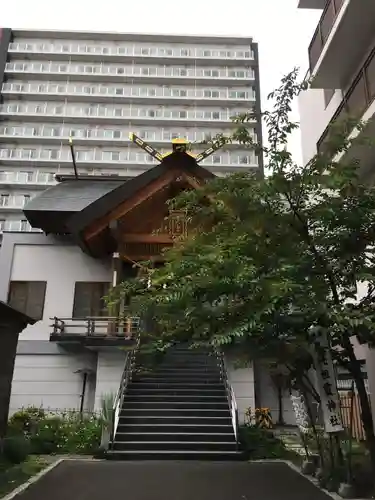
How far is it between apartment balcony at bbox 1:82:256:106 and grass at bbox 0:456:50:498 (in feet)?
149

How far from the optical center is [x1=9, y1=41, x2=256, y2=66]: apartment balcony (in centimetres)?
5119

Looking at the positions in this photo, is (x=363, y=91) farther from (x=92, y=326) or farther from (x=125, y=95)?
(x=125, y=95)

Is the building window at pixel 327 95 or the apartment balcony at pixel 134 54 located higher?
the apartment balcony at pixel 134 54

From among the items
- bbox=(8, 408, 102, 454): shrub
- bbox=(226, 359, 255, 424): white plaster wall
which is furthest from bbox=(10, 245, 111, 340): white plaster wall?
bbox=(226, 359, 255, 424): white plaster wall

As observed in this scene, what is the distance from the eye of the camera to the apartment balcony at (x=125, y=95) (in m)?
49.4

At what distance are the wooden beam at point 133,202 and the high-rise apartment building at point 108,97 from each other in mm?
30157

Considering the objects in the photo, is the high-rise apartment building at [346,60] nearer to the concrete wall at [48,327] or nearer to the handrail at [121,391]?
the handrail at [121,391]

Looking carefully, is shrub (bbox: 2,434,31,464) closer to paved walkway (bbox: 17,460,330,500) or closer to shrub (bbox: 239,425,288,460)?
paved walkway (bbox: 17,460,330,500)

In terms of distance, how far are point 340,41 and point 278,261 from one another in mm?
7927

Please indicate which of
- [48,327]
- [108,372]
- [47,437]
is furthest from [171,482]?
[48,327]

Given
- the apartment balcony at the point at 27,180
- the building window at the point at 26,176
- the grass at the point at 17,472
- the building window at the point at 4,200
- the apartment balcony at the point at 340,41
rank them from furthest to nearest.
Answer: the building window at the point at 26,176
the apartment balcony at the point at 27,180
the building window at the point at 4,200
the apartment balcony at the point at 340,41
the grass at the point at 17,472

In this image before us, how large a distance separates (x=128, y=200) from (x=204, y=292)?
984 centimetres

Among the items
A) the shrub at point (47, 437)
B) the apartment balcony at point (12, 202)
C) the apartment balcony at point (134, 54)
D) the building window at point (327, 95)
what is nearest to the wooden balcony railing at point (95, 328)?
the shrub at point (47, 437)

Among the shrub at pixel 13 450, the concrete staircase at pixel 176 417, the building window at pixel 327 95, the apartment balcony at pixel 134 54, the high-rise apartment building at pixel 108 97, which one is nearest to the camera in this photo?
the shrub at pixel 13 450
